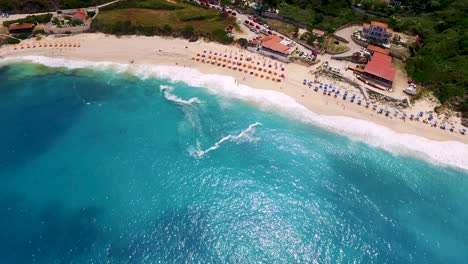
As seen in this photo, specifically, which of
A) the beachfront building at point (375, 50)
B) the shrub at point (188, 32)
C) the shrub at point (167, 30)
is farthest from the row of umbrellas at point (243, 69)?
the beachfront building at point (375, 50)

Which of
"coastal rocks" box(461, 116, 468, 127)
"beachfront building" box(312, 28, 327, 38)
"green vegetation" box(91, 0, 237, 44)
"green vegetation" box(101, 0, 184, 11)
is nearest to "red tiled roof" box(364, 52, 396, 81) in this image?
"beachfront building" box(312, 28, 327, 38)

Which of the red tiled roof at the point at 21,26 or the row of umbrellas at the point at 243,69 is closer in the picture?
the row of umbrellas at the point at 243,69

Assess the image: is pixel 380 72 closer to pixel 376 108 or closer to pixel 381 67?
pixel 381 67

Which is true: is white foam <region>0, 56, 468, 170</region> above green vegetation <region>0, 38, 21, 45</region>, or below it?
below

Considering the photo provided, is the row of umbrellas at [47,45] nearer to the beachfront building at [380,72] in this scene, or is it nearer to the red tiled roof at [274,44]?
the red tiled roof at [274,44]

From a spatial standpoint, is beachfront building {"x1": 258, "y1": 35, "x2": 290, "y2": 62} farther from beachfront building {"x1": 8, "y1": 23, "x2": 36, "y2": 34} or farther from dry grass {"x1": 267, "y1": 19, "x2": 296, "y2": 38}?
beachfront building {"x1": 8, "y1": 23, "x2": 36, "y2": 34}

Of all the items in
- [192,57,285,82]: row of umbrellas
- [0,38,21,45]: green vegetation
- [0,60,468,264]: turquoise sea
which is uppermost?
[192,57,285,82]: row of umbrellas
